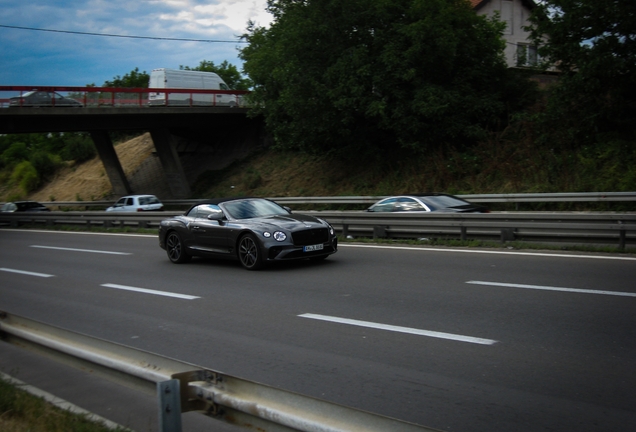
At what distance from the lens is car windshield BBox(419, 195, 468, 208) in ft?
53.9

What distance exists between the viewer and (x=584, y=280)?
9281mm

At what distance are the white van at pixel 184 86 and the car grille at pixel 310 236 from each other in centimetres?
2841

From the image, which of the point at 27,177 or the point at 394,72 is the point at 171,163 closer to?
the point at 394,72

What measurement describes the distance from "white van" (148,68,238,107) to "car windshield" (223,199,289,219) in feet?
87.4

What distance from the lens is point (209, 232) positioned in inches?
519

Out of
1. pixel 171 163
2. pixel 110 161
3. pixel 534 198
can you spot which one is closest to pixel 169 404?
pixel 534 198

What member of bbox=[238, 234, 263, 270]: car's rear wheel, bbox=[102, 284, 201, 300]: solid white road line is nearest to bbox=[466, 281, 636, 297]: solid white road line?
bbox=[238, 234, 263, 270]: car's rear wheel

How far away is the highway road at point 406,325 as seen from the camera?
4.89m

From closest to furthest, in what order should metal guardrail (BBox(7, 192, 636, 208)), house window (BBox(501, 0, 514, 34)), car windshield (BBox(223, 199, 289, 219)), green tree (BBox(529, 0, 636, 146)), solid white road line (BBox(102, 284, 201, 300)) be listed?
1. solid white road line (BBox(102, 284, 201, 300))
2. car windshield (BBox(223, 199, 289, 219))
3. metal guardrail (BBox(7, 192, 636, 208))
4. green tree (BBox(529, 0, 636, 146))
5. house window (BBox(501, 0, 514, 34))

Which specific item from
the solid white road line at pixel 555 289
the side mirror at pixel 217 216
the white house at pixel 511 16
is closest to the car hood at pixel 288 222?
the side mirror at pixel 217 216

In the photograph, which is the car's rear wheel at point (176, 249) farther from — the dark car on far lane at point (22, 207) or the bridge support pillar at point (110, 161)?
the bridge support pillar at point (110, 161)

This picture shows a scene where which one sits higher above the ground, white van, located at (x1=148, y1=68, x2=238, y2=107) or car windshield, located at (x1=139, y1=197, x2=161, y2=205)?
white van, located at (x1=148, y1=68, x2=238, y2=107)

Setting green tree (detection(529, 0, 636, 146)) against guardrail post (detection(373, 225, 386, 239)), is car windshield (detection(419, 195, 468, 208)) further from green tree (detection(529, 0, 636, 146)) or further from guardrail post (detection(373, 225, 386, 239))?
green tree (detection(529, 0, 636, 146))

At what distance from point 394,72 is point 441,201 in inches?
506
